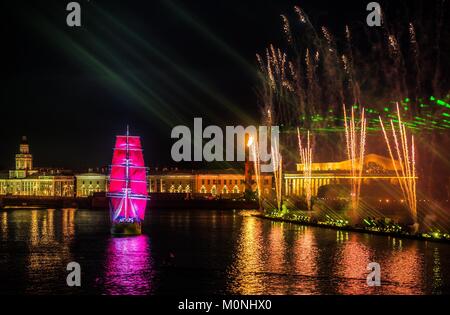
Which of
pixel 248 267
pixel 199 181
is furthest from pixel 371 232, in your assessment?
pixel 199 181

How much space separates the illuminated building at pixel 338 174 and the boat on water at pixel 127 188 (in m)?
53.3

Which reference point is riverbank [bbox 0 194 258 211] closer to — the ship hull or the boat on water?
the boat on water

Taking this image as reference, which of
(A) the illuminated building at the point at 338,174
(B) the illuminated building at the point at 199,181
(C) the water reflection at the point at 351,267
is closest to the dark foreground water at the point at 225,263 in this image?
(C) the water reflection at the point at 351,267

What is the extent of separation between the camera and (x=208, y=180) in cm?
18150

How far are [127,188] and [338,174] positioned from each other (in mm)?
68639

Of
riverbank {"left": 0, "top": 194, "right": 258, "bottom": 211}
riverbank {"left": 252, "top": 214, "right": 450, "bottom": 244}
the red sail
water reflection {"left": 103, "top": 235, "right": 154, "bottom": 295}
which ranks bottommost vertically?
water reflection {"left": 103, "top": 235, "right": 154, "bottom": 295}

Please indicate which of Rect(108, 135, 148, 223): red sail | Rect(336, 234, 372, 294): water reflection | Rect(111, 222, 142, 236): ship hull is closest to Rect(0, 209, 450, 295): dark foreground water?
Rect(336, 234, 372, 294): water reflection

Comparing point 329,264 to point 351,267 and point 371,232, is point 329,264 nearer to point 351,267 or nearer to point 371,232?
point 351,267

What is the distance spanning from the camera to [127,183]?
55250 mm

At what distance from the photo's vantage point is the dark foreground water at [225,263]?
27.1 meters

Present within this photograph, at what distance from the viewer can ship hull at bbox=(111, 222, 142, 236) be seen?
53.6 m

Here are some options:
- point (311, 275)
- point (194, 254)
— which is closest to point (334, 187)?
point (194, 254)
